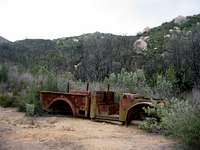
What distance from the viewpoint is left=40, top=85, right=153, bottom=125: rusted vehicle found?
35.2ft

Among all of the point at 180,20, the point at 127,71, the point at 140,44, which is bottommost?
the point at 127,71

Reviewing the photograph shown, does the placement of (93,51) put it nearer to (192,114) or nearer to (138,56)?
(138,56)

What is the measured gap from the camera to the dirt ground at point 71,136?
811 cm

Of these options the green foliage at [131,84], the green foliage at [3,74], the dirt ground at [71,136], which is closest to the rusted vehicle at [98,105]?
the dirt ground at [71,136]

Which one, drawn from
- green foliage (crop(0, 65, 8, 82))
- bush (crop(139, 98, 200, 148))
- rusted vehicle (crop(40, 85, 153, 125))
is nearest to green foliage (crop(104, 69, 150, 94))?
rusted vehicle (crop(40, 85, 153, 125))

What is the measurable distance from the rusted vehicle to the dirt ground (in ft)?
1.10

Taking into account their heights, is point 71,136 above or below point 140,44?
below

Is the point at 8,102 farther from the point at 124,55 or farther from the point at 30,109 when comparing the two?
the point at 124,55

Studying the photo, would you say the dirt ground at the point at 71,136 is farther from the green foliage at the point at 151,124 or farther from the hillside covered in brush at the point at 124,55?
the hillside covered in brush at the point at 124,55

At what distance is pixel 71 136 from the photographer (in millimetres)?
9164

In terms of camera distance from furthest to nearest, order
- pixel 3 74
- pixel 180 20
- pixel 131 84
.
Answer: pixel 180 20
pixel 3 74
pixel 131 84

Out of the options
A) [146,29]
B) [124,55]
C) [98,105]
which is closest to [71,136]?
[98,105]

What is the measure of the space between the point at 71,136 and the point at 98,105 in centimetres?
269

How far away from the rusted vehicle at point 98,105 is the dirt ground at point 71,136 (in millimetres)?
334
